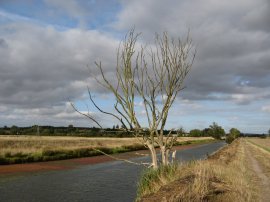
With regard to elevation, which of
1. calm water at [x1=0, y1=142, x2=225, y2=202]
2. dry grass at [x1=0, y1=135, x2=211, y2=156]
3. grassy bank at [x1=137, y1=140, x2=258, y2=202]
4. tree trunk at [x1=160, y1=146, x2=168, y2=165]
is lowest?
calm water at [x1=0, y1=142, x2=225, y2=202]

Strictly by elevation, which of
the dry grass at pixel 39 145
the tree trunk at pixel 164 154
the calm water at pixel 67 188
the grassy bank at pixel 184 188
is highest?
the dry grass at pixel 39 145

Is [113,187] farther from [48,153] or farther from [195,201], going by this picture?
[48,153]

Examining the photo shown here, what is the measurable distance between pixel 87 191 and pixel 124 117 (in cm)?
1010

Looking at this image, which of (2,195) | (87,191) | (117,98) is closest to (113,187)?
(87,191)

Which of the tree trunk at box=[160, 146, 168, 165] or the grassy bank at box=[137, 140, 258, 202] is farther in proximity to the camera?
the tree trunk at box=[160, 146, 168, 165]

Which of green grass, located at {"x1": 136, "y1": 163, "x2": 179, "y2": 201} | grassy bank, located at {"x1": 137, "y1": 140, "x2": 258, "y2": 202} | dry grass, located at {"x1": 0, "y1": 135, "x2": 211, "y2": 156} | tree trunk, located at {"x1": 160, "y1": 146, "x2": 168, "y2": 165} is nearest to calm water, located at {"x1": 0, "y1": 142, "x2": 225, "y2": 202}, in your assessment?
dry grass, located at {"x1": 0, "y1": 135, "x2": 211, "y2": 156}

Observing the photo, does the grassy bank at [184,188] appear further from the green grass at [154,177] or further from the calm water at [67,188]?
the calm water at [67,188]

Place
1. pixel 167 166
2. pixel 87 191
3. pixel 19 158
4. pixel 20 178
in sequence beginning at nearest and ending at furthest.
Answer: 1. pixel 167 166
2. pixel 87 191
3. pixel 20 178
4. pixel 19 158

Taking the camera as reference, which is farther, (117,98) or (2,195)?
(2,195)

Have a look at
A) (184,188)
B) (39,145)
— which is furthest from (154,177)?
(39,145)

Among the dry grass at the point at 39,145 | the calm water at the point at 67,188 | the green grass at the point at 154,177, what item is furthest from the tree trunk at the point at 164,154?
the dry grass at the point at 39,145

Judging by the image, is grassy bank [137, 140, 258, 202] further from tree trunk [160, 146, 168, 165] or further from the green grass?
tree trunk [160, 146, 168, 165]

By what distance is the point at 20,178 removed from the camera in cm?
2673

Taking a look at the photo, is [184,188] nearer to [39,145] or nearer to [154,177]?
[154,177]
